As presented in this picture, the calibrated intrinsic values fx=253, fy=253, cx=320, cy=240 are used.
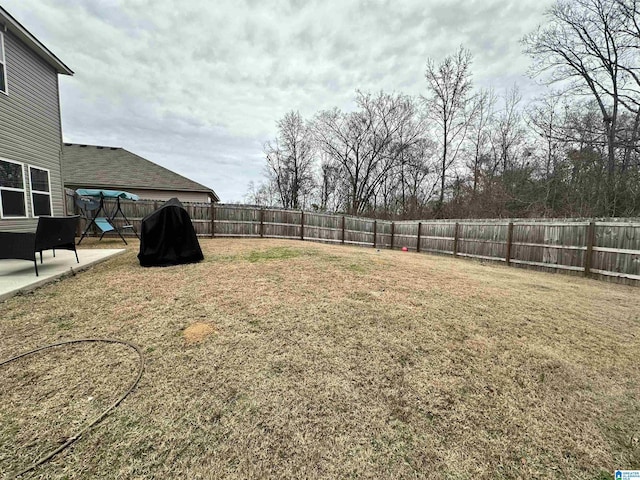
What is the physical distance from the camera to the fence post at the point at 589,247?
6336mm

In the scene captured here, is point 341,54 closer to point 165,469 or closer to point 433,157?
point 433,157

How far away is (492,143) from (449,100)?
4.06 meters

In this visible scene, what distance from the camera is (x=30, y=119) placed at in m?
6.71

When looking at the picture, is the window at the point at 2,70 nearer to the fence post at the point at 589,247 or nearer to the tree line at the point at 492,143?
the fence post at the point at 589,247

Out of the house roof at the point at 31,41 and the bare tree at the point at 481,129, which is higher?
the bare tree at the point at 481,129

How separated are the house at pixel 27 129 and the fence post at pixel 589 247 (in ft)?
46.4

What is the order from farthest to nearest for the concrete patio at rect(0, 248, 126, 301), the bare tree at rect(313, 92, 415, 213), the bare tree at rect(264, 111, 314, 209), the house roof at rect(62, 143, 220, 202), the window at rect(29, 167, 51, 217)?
the bare tree at rect(264, 111, 314, 209) < the bare tree at rect(313, 92, 415, 213) < the house roof at rect(62, 143, 220, 202) < the window at rect(29, 167, 51, 217) < the concrete patio at rect(0, 248, 126, 301)

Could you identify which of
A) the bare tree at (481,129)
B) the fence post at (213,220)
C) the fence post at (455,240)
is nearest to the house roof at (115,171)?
the fence post at (213,220)

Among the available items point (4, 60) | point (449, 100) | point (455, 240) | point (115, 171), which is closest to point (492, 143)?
point (449, 100)

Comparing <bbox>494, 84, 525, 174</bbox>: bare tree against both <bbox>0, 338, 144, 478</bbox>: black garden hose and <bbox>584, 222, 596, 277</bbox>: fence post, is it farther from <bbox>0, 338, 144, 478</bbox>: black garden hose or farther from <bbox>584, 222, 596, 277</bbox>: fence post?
<bbox>0, 338, 144, 478</bbox>: black garden hose

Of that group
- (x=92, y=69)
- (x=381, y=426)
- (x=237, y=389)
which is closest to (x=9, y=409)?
(x=237, y=389)

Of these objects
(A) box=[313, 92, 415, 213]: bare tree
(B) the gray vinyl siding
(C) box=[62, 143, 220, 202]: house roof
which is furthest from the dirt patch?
(A) box=[313, 92, 415, 213]: bare tree

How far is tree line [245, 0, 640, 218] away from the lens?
9.88 m

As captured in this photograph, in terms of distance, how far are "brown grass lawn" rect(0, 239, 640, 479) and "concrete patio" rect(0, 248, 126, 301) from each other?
31 cm
